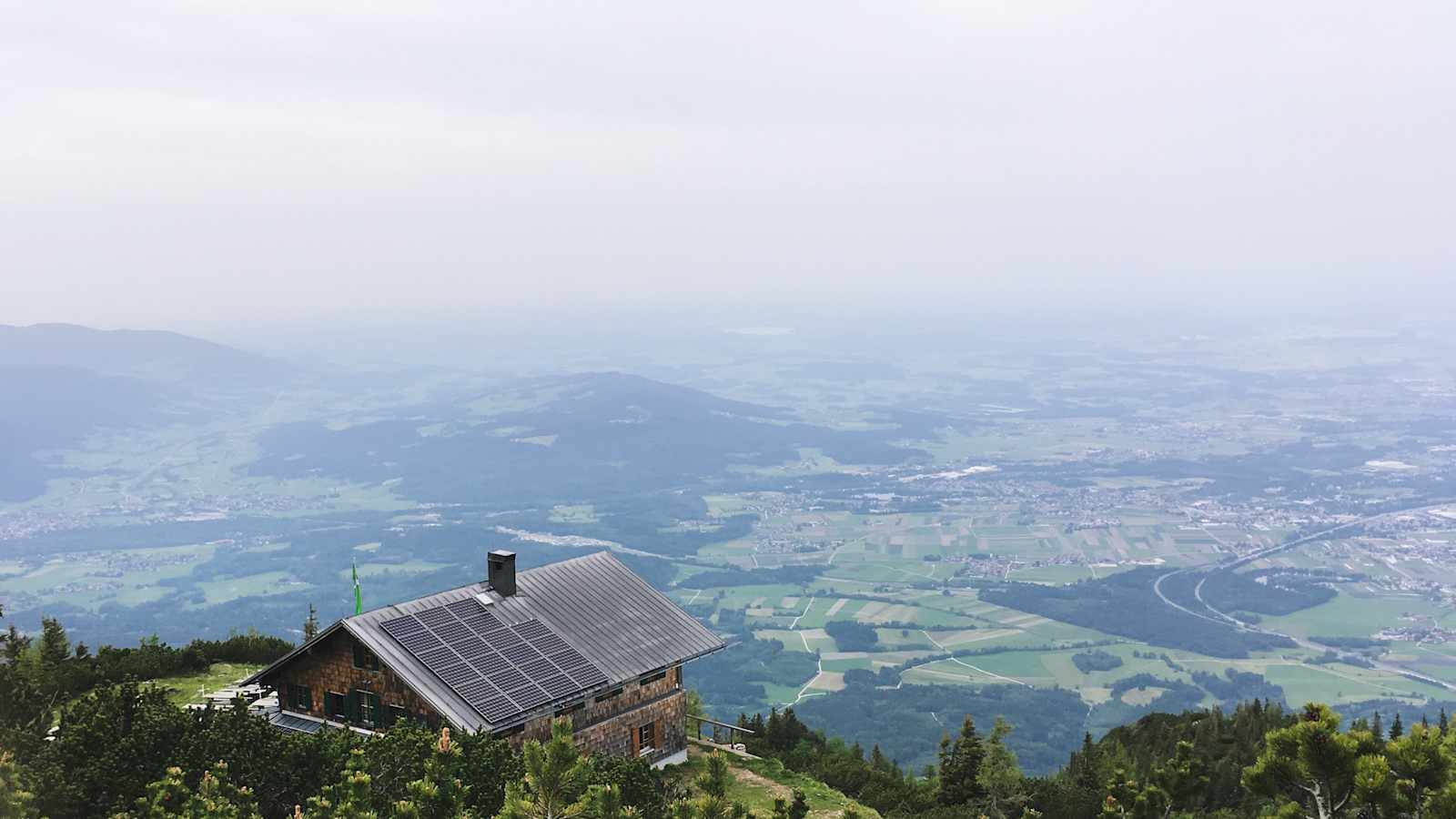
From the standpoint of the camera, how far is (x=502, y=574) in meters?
31.7

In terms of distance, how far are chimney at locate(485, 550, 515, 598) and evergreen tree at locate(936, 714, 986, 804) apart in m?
14.6

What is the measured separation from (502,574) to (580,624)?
2695 mm

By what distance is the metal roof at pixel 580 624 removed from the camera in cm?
2744

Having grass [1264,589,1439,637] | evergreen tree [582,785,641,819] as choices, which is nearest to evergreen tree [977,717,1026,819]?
evergreen tree [582,785,641,819]

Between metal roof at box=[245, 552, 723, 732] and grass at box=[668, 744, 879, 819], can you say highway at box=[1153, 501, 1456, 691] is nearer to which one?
grass at box=[668, 744, 879, 819]

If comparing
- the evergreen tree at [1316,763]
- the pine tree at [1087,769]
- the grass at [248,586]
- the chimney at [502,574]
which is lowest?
the grass at [248,586]

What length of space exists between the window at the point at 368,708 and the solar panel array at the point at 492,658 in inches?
68.4

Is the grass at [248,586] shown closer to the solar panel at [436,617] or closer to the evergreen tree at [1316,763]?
the solar panel at [436,617]

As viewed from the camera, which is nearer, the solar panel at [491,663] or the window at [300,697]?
the solar panel at [491,663]

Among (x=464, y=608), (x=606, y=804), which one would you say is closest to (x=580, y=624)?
(x=464, y=608)

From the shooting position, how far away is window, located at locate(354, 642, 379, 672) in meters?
28.2

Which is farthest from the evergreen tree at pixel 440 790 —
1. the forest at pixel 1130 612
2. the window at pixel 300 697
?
the forest at pixel 1130 612

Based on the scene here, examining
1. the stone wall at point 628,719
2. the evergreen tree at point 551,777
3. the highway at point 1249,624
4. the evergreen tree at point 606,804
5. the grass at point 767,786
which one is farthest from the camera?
the highway at point 1249,624

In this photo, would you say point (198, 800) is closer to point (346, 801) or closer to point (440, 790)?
point (346, 801)
